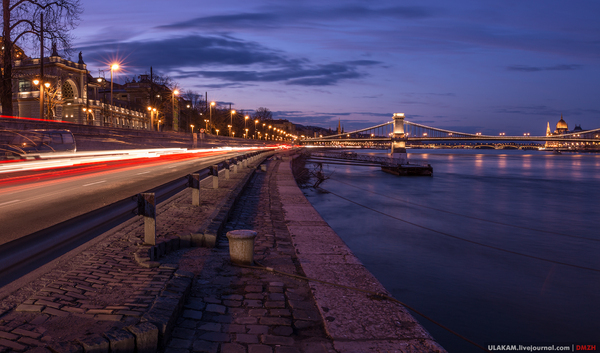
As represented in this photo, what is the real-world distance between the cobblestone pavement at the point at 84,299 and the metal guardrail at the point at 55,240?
0.48 m

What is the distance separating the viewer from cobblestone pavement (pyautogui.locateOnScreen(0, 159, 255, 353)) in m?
3.31

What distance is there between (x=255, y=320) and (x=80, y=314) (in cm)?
177

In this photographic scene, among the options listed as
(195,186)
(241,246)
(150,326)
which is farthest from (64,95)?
(150,326)

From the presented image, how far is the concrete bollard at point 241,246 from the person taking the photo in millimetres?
5855

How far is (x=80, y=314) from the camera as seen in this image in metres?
3.72

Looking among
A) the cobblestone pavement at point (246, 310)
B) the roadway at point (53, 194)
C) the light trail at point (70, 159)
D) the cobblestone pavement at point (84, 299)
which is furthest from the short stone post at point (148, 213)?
the light trail at point (70, 159)

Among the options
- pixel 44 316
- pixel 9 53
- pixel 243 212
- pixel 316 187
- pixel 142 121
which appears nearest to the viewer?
pixel 44 316

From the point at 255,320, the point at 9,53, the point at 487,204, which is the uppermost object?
the point at 9,53

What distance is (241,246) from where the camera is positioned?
5895mm

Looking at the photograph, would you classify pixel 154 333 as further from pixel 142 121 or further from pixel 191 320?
pixel 142 121

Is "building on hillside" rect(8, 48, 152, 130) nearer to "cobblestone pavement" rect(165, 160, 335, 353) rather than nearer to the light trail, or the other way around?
the light trail

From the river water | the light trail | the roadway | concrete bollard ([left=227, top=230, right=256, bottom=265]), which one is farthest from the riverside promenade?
the light trail

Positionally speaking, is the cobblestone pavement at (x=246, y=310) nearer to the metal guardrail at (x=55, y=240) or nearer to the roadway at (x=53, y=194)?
the metal guardrail at (x=55, y=240)

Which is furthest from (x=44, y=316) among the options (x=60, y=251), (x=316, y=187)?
(x=316, y=187)
